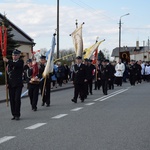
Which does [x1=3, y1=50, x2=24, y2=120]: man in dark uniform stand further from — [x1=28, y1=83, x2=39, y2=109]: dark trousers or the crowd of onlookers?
the crowd of onlookers

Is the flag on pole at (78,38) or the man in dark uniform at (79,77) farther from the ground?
the flag on pole at (78,38)

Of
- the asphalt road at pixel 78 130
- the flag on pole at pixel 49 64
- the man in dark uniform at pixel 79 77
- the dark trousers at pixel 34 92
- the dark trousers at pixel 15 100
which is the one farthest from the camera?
the man in dark uniform at pixel 79 77

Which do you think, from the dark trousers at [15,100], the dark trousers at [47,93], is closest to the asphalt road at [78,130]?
the dark trousers at [15,100]

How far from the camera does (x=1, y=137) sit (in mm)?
8922

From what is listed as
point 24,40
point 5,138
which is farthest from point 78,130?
point 24,40

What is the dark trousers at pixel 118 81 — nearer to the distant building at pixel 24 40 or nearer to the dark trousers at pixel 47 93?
the dark trousers at pixel 47 93

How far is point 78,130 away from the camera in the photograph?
31.7 feet

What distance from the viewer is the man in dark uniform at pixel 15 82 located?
11.8 meters

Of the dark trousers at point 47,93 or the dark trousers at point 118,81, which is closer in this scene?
the dark trousers at point 47,93

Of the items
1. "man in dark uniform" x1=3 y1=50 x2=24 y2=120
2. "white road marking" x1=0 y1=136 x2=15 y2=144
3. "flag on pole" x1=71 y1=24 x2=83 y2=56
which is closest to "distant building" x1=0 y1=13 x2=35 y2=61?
"flag on pole" x1=71 y1=24 x2=83 y2=56

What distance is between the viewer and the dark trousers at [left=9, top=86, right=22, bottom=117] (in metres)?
11.8

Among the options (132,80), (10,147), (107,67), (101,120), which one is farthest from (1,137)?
(132,80)

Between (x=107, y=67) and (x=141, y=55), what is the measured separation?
133526mm

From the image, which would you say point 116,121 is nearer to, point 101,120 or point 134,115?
point 101,120
